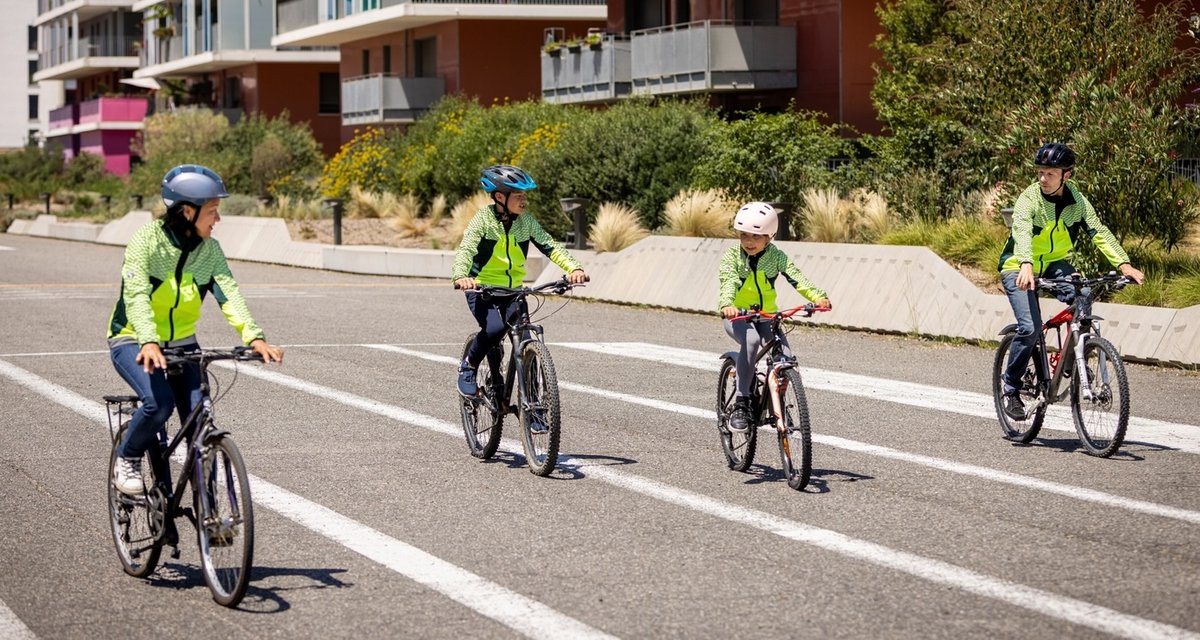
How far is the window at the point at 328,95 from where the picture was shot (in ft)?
227

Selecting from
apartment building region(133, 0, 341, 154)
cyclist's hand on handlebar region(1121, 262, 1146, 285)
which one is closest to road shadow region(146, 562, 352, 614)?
cyclist's hand on handlebar region(1121, 262, 1146, 285)

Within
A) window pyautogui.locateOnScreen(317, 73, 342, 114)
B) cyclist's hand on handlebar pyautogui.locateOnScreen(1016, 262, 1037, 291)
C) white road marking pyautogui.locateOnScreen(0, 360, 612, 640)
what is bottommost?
white road marking pyautogui.locateOnScreen(0, 360, 612, 640)

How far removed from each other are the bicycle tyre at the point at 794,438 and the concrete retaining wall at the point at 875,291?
23.3 feet

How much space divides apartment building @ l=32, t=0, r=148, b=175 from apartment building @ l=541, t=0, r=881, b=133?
47.5 metres

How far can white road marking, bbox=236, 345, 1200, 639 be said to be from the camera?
629cm

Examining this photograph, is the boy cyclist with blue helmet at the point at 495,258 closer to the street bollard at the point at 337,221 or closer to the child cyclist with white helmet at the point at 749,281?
the child cyclist with white helmet at the point at 749,281

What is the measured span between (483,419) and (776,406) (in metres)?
2.11

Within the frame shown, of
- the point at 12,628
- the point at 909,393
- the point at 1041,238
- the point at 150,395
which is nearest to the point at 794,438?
the point at 1041,238

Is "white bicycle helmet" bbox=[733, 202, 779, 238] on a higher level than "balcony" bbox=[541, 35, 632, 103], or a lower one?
lower

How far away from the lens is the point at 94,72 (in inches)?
3716

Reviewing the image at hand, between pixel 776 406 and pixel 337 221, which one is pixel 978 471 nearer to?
pixel 776 406

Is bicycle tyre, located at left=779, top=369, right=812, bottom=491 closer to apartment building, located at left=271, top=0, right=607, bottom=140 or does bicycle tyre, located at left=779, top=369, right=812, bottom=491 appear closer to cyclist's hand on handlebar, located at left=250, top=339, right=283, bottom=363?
cyclist's hand on handlebar, located at left=250, top=339, right=283, bottom=363

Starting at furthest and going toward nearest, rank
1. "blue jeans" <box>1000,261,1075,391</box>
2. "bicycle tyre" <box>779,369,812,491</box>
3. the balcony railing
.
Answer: the balcony railing → "blue jeans" <box>1000,261,1075,391</box> → "bicycle tyre" <box>779,369,812,491</box>

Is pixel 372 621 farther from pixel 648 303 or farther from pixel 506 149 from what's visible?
pixel 506 149
